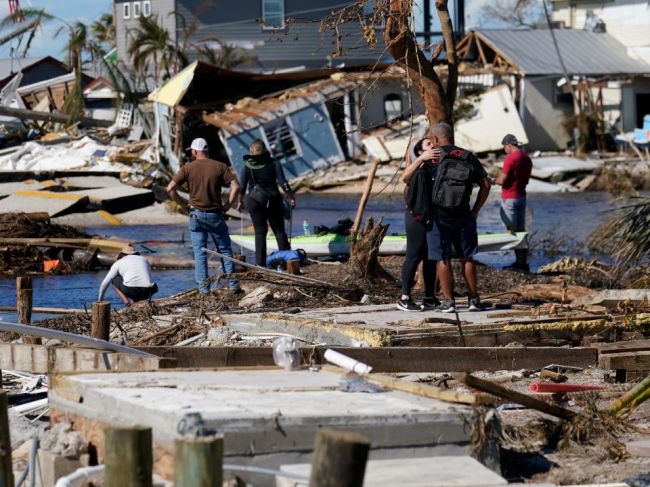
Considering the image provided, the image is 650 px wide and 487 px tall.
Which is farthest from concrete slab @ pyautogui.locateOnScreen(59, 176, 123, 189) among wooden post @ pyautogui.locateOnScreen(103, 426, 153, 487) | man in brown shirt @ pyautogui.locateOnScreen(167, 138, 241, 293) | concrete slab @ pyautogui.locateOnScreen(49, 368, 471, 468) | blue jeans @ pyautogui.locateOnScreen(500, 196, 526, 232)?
wooden post @ pyautogui.locateOnScreen(103, 426, 153, 487)

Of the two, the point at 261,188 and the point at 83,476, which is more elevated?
the point at 261,188

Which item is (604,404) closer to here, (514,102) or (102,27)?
(514,102)

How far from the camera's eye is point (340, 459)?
A: 443cm

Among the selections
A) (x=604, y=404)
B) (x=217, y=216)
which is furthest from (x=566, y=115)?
(x=604, y=404)

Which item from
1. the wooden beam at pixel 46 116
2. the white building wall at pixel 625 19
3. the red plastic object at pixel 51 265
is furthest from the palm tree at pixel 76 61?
the red plastic object at pixel 51 265

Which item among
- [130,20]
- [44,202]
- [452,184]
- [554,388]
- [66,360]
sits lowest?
[44,202]

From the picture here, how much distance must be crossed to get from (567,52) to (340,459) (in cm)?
4524

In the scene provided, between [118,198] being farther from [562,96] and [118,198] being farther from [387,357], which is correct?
[562,96]

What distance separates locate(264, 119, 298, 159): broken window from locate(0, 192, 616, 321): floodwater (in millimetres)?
2016

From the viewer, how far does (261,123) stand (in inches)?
1439

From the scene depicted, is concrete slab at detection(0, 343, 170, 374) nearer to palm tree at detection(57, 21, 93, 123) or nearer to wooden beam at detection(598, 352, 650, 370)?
wooden beam at detection(598, 352, 650, 370)

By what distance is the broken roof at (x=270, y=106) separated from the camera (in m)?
36.0

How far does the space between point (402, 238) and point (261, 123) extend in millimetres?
20441

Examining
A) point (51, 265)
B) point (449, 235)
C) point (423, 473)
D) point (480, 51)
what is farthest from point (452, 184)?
point (480, 51)
